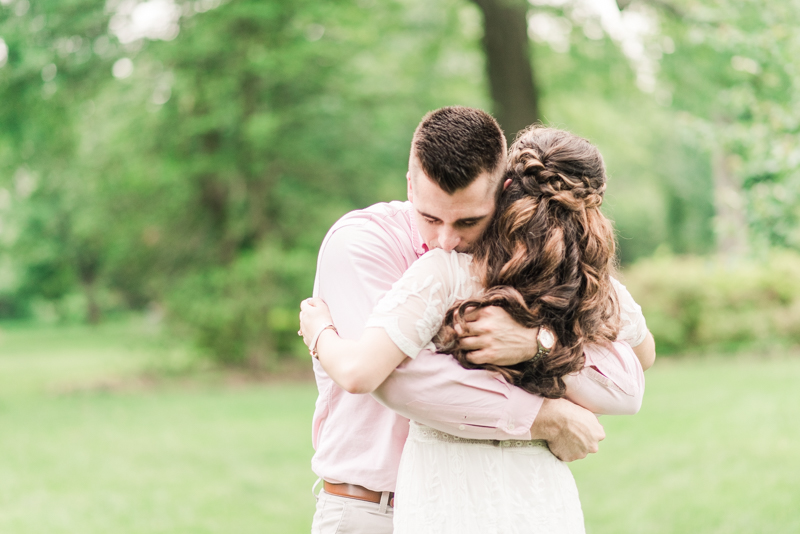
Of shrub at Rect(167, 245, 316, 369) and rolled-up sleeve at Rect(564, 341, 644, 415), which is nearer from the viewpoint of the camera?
rolled-up sleeve at Rect(564, 341, 644, 415)

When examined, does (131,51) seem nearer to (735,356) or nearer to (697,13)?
(697,13)

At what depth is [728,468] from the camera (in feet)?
23.8

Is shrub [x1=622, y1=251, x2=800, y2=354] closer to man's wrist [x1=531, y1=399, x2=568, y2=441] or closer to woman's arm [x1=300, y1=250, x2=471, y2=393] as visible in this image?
man's wrist [x1=531, y1=399, x2=568, y2=441]

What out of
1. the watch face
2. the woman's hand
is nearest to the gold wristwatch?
the watch face

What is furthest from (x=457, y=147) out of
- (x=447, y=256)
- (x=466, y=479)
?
(x=466, y=479)

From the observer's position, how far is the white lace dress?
1839 mm

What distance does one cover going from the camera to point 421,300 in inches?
69.9

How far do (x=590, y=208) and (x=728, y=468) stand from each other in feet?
20.9

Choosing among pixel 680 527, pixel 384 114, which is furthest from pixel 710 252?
pixel 680 527

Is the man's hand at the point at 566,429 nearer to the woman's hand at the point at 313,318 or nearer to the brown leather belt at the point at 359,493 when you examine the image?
the brown leather belt at the point at 359,493

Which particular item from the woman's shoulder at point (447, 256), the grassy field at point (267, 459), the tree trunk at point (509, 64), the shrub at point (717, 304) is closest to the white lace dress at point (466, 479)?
the woman's shoulder at point (447, 256)

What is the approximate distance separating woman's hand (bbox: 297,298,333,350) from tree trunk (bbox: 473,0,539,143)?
27.6 ft

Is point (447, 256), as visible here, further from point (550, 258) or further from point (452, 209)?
point (550, 258)

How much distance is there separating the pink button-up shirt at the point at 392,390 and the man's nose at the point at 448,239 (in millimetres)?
180
